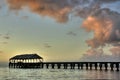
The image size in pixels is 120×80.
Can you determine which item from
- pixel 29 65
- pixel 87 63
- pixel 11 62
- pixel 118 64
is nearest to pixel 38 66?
pixel 29 65

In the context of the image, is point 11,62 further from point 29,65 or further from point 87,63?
point 87,63

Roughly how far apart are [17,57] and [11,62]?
412 inches

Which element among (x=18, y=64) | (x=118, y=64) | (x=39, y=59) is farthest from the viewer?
(x=18, y=64)

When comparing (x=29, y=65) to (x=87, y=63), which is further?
(x=29, y=65)

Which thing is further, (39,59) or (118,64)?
(39,59)

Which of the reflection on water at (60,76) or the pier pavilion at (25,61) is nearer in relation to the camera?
the reflection on water at (60,76)

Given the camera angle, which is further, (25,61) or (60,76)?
(25,61)

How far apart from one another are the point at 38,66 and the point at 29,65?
4.34 metres

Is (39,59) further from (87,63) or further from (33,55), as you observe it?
(87,63)

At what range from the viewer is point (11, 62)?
17075 centimetres

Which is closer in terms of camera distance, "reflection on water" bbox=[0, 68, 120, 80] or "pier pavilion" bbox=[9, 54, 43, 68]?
"reflection on water" bbox=[0, 68, 120, 80]

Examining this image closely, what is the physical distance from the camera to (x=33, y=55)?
155m

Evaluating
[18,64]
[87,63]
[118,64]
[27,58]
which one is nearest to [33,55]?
[27,58]

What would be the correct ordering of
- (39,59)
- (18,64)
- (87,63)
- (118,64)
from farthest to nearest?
1. (18,64)
2. (39,59)
3. (87,63)
4. (118,64)
